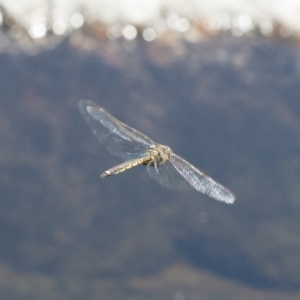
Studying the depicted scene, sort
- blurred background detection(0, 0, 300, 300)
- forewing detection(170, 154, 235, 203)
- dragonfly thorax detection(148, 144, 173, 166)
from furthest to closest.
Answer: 1. blurred background detection(0, 0, 300, 300)
2. dragonfly thorax detection(148, 144, 173, 166)
3. forewing detection(170, 154, 235, 203)

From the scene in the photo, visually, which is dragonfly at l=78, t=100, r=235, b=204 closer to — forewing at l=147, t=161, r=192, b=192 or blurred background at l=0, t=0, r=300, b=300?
forewing at l=147, t=161, r=192, b=192

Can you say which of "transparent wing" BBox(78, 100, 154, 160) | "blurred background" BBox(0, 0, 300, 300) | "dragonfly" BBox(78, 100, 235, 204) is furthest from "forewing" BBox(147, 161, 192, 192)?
"blurred background" BBox(0, 0, 300, 300)

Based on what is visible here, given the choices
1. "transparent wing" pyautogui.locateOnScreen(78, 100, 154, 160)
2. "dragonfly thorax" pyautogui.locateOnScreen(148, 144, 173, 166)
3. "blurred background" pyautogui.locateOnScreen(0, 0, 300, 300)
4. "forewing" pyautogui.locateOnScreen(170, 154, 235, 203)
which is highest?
"blurred background" pyautogui.locateOnScreen(0, 0, 300, 300)

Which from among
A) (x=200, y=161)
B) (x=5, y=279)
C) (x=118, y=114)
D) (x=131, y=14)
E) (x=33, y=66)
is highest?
(x=131, y=14)

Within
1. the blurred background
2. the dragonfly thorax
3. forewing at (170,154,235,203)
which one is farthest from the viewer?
the blurred background

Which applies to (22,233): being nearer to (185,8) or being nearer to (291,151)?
(291,151)

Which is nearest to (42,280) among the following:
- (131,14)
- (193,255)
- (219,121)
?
(193,255)

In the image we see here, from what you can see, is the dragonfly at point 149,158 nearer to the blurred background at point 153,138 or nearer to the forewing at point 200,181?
the forewing at point 200,181
